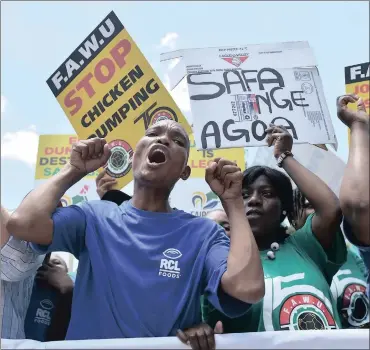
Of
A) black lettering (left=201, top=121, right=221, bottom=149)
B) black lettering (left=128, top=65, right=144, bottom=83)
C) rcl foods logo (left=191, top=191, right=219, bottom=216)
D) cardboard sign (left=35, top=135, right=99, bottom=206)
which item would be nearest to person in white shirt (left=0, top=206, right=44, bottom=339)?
black lettering (left=201, top=121, right=221, bottom=149)

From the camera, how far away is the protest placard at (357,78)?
11.3ft

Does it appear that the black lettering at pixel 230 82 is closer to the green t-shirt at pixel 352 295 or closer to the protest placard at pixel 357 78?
the protest placard at pixel 357 78

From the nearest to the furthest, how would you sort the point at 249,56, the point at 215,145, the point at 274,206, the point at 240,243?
the point at 240,243 → the point at 274,206 → the point at 215,145 → the point at 249,56

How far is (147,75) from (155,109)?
0.89 ft

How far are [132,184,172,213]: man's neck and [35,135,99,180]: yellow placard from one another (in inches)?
123

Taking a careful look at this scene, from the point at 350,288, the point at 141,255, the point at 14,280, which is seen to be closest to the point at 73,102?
the point at 14,280

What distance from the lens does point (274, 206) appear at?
7.73ft

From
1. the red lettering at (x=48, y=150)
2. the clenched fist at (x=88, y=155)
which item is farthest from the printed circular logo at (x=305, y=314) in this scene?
the red lettering at (x=48, y=150)

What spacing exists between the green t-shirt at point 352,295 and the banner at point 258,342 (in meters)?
0.96

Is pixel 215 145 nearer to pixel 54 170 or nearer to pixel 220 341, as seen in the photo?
pixel 220 341

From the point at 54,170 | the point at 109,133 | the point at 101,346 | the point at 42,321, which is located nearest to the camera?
the point at 101,346

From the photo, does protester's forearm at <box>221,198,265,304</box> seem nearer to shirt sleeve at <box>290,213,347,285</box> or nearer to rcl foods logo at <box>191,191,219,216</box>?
shirt sleeve at <box>290,213,347,285</box>

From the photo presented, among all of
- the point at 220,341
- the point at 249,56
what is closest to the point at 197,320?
the point at 220,341

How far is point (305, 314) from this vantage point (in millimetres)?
1831
